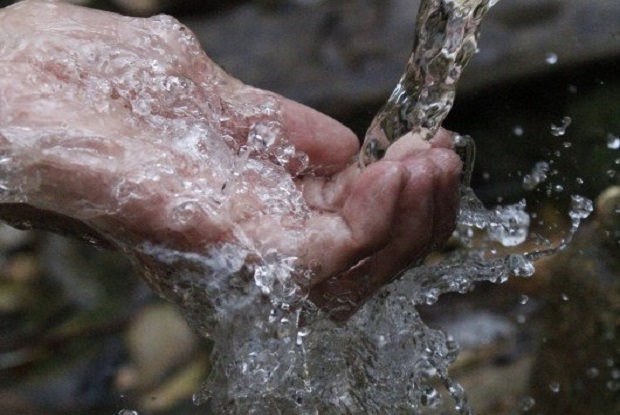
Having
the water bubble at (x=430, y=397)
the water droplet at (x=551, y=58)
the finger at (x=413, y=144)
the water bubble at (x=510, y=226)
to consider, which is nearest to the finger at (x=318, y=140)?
the finger at (x=413, y=144)

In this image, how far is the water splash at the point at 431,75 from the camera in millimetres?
1368

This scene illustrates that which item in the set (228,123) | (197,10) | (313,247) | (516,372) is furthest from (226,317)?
(197,10)

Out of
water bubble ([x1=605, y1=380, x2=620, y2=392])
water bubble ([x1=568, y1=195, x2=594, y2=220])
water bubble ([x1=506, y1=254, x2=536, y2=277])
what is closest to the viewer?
water bubble ([x1=506, y1=254, x2=536, y2=277])

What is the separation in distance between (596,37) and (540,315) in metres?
0.74

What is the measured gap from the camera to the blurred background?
2432mm

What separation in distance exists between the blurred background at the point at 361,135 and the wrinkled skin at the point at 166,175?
1076 mm

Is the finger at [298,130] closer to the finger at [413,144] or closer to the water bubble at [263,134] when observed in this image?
the water bubble at [263,134]

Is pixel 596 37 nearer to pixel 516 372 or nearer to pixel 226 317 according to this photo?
pixel 516 372

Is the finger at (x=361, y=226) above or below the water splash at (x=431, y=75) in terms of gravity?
below

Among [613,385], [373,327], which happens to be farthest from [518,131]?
[373,327]

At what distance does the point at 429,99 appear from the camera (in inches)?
54.4

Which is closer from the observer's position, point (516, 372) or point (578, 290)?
point (578, 290)

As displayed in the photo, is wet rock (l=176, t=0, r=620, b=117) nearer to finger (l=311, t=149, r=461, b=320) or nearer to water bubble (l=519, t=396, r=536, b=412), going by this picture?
water bubble (l=519, t=396, r=536, b=412)

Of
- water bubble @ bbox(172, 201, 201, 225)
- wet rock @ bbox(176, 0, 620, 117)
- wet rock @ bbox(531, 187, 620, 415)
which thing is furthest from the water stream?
wet rock @ bbox(176, 0, 620, 117)
